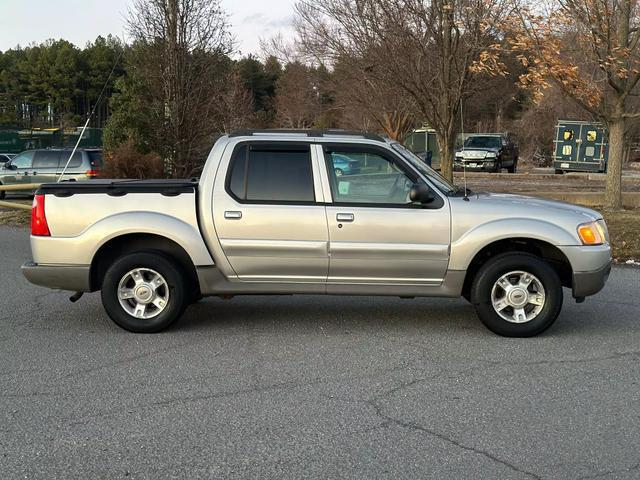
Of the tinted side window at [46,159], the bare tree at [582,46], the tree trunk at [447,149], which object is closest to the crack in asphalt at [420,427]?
the bare tree at [582,46]

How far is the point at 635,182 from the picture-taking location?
76.2 ft

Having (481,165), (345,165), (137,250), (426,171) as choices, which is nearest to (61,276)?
(137,250)

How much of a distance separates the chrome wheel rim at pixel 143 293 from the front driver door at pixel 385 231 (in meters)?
1.53

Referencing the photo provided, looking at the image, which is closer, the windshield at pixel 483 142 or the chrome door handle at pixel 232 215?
the chrome door handle at pixel 232 215

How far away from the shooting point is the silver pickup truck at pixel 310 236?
231 inches

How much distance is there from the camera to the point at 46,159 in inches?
775

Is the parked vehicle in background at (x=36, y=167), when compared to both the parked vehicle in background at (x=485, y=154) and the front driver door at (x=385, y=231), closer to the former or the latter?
the front driver door at (x=385, y=231)

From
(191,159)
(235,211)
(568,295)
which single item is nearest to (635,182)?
Answer: (191,159)

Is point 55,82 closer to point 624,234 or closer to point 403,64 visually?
point 403,64

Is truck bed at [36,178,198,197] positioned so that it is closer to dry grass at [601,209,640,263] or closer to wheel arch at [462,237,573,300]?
wheel arch at [462,237,573,300]

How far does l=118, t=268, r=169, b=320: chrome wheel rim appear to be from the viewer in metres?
6.00

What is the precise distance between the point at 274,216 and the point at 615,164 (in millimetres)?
10458

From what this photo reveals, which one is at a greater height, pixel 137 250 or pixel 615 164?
pixel 615 164

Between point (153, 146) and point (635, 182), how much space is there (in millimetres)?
16620
